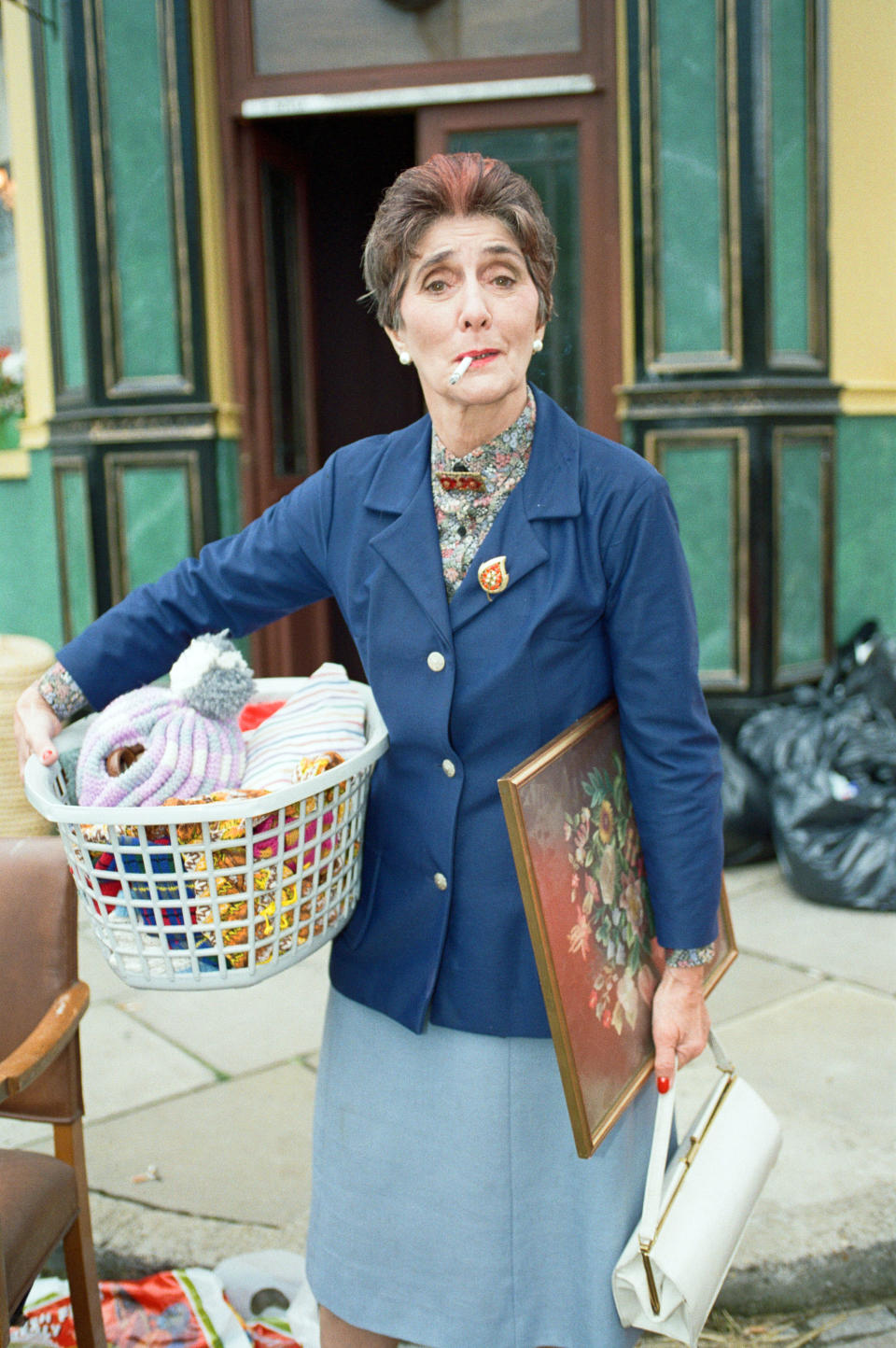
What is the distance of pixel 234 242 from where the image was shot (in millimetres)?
5484

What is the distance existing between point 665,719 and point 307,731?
0.50m

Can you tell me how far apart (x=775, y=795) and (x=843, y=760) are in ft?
0.92

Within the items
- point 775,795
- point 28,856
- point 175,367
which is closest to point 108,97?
point 175,367

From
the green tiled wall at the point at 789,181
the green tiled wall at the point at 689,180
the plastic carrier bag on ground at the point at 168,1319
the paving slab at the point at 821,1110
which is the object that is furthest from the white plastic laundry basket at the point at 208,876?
the green tiled wall at the point at 789,181

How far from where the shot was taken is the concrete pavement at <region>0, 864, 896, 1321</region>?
2680mm

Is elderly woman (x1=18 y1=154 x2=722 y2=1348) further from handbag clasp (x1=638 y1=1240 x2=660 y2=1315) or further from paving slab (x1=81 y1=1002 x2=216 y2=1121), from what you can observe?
paving slab (x1=81 y1=1002 x2=216 y2=1121)

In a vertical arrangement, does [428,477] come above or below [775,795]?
above

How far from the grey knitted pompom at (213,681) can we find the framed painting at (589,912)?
0.46 m

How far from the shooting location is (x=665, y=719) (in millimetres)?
1743

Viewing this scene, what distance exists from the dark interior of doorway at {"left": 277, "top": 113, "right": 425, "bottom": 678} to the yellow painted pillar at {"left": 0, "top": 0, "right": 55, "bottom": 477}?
5.02ft

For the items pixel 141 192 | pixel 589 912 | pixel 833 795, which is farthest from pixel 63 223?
pixel 589 912

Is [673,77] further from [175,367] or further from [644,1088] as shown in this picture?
[644,1088]

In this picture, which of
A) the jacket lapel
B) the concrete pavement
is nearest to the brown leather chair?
the concrete pavement

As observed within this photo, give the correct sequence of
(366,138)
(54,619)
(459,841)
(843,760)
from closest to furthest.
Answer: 1. (459,841)
2. (843,760)
3. (54,619)
4. (366,138)
